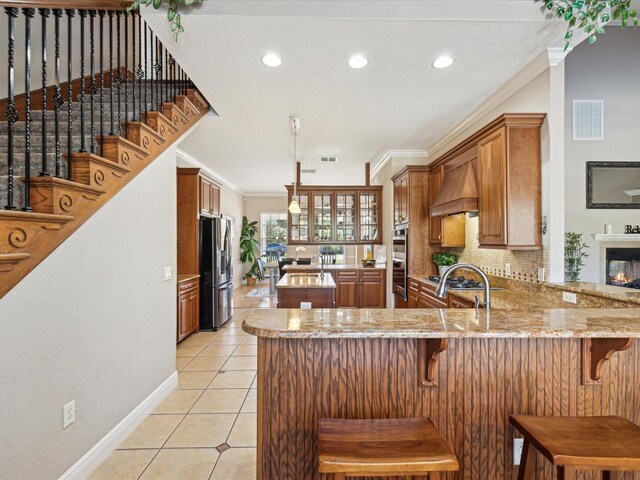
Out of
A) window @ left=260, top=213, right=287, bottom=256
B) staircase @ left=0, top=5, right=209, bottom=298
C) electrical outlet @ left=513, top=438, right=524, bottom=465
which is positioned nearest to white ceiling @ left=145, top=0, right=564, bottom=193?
staircase @ left=0, top=5, right=209, bottom=298

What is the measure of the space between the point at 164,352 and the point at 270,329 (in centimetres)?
217

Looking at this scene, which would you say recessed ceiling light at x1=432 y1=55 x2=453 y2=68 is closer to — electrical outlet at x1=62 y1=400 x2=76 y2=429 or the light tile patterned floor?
the light tile patterned floor

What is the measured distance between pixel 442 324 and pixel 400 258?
374 centimetres

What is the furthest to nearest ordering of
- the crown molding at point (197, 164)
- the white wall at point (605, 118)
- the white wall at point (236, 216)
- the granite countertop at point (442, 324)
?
the white wall at point (236, 216) < the crown molding at point (197, 164) < the white wall at point (605, 118) < the granite countertop at point (442, 324)

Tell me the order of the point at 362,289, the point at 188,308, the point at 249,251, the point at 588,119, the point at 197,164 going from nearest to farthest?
the point at 588,119 → the point at 188,308 → the point at 362,289 → the point at 197,164 → the point at 249,251

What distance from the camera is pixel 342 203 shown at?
6.39m

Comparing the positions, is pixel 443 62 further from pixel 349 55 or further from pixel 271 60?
pixel 271 60

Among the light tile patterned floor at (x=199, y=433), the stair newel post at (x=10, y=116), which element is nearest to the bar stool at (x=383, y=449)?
the light tile patterned floor at (x=199, y=433)

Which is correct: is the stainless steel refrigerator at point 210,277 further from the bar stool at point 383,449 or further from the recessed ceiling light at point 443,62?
the bar stool at point 383,449

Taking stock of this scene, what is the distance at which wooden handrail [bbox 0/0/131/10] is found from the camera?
1.65 metres

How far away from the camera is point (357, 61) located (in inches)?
102

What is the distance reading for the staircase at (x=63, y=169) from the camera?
1.50 metres

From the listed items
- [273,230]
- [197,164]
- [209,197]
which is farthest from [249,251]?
[209,197]

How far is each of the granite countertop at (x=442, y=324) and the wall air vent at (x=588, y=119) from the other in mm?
2599
